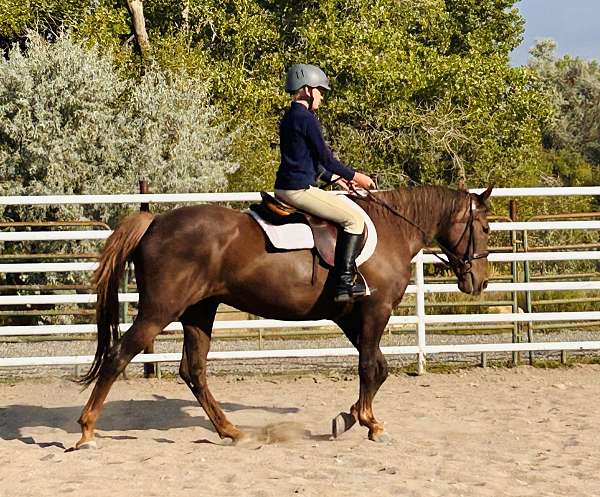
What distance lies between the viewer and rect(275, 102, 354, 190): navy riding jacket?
744 centimetres

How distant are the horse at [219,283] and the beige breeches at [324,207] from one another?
0.30 meters

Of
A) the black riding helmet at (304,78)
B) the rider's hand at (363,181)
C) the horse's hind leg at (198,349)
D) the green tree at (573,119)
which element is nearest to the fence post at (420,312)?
the rider's hand at (363,181)

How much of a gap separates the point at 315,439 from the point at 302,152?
210cm

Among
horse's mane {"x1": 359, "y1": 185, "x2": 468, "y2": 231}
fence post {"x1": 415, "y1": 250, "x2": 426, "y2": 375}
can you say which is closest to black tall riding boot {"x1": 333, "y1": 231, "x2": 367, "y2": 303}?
horse's mane {"x1": 359, "y1": 185, "x2": 468, "y2": 231}

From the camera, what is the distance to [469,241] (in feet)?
27.2

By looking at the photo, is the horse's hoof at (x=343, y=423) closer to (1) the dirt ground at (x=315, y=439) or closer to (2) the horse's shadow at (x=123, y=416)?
(1) the dirt ground at (x=315, y=439)

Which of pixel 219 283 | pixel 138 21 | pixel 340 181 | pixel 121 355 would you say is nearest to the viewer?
pixel 121 355

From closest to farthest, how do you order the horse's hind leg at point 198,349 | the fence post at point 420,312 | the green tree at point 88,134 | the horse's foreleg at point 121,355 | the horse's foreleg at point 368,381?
the horse's foreleg at point 121,355 < the horse's foreleg at point 368,381 < the horse's hind leg at point 198,349 < the fence post at point 420,312 < the green tree at point 88,134

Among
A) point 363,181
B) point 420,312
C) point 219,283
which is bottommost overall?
point 420,312

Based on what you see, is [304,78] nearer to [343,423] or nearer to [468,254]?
[468,254]

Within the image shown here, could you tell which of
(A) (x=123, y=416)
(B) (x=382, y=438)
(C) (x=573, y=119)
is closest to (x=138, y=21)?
(A) (x=123, y=416)

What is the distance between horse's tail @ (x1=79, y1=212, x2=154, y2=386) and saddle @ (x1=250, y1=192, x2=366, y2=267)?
2.87 feet

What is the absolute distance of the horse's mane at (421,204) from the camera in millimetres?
8047

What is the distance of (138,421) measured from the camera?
8469 mm
